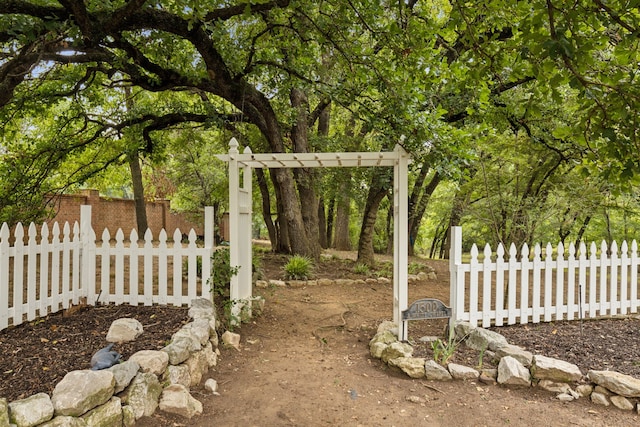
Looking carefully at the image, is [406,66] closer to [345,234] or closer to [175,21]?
[175,21]

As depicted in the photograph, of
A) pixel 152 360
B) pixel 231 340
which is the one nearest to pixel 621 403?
pixel 231 340

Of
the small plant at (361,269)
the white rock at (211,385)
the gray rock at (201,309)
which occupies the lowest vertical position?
the white rock at (211,385)

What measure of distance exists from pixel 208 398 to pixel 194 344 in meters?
0.47

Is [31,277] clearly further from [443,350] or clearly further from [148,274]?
[443,350]

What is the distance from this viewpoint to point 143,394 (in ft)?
9.12

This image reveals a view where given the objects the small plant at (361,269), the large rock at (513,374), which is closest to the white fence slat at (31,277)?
the large rock at (513,374)

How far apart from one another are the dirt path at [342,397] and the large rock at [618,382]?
148 millimetres

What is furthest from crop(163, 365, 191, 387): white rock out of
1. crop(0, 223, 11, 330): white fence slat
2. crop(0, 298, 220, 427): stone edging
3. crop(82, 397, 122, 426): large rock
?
crop(0, 223, 11, 330): white fence slat

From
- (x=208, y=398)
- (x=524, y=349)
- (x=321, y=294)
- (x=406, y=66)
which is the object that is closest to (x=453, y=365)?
(x=524, y=349)

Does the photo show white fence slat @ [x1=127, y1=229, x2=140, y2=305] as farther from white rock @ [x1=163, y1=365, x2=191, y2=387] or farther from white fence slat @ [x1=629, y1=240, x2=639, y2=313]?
white fence slat @ [x1=629, y1=240, x2=639, y2=313]

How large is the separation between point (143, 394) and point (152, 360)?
0.27 metres

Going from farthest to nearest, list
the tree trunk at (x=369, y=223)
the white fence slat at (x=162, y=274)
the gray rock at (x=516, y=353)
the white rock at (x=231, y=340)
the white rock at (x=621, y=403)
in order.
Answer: the tree trunk at (x=369, y=223) < the white fence slat at (x=162, y=274) < the white rock at (x=231, y=340) < the gray rock at (x=516, y=353) < the white rock at (x=621, y=403)

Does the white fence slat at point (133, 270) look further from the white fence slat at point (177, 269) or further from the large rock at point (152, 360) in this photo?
the large rock at point (152, 360)

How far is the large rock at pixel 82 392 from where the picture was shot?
2359 mm
